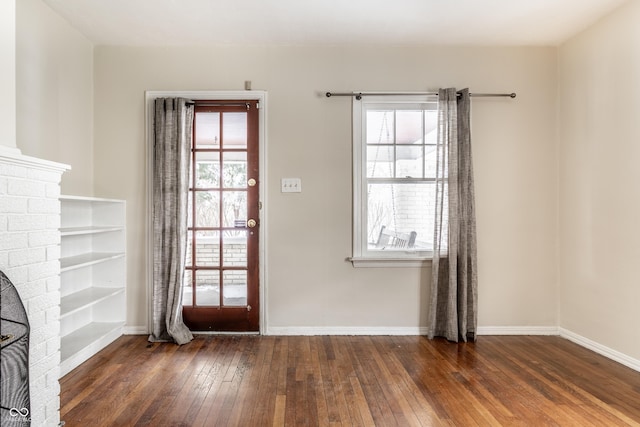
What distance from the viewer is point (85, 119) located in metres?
3.13

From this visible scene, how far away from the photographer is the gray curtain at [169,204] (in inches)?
122

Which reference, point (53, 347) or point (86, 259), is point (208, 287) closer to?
point (86, 259)

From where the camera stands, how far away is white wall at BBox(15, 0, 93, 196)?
97.3 inches

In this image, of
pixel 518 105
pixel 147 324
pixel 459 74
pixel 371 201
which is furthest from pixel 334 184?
pixel 147 324

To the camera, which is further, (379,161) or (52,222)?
(379,161)

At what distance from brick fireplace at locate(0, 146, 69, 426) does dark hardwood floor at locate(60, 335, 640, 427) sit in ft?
0.96

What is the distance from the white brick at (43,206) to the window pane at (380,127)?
2.37 metres

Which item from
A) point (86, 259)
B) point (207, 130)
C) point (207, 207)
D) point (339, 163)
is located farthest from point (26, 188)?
point (339, 163)

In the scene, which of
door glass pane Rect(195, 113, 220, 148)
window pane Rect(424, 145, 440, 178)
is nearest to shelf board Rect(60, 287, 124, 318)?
door glass pane Rect(195, 113, 220, 148)

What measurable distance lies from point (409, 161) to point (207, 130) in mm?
1844

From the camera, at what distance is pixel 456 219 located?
3111mm

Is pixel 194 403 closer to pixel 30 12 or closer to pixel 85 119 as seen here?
pixel 85 119

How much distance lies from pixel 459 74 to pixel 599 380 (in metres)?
2.58

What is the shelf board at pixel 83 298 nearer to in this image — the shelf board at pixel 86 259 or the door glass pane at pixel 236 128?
the shelf board at pixel 86 259
